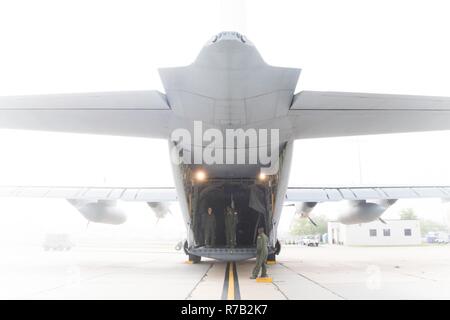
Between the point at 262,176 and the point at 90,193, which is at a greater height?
the point at 262,176

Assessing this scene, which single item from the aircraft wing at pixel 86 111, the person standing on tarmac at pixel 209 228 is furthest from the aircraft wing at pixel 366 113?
the person standing on tarmac at pixel 209 228

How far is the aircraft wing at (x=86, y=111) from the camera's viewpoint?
6031mm

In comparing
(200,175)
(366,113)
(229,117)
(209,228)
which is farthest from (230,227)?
(366,113)

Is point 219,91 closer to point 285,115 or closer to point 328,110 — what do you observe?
point 285,115

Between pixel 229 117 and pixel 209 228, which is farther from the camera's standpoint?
pixel 209 228

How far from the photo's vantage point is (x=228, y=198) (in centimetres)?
1155

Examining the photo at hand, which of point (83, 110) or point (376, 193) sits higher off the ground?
point (83, 110)

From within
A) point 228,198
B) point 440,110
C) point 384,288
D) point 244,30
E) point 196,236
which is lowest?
point 384,288

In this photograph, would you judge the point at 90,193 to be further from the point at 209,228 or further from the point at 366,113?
the point at 366,113

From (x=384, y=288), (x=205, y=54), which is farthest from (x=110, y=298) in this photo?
(x=384, y=288)

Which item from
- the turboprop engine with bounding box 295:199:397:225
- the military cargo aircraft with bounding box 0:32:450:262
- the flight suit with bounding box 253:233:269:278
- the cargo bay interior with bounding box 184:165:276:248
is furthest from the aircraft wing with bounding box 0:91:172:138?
the turboprop engine with bounding box 295:199:397:225

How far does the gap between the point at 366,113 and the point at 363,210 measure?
31.0ft

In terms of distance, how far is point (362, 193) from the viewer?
1418cm
